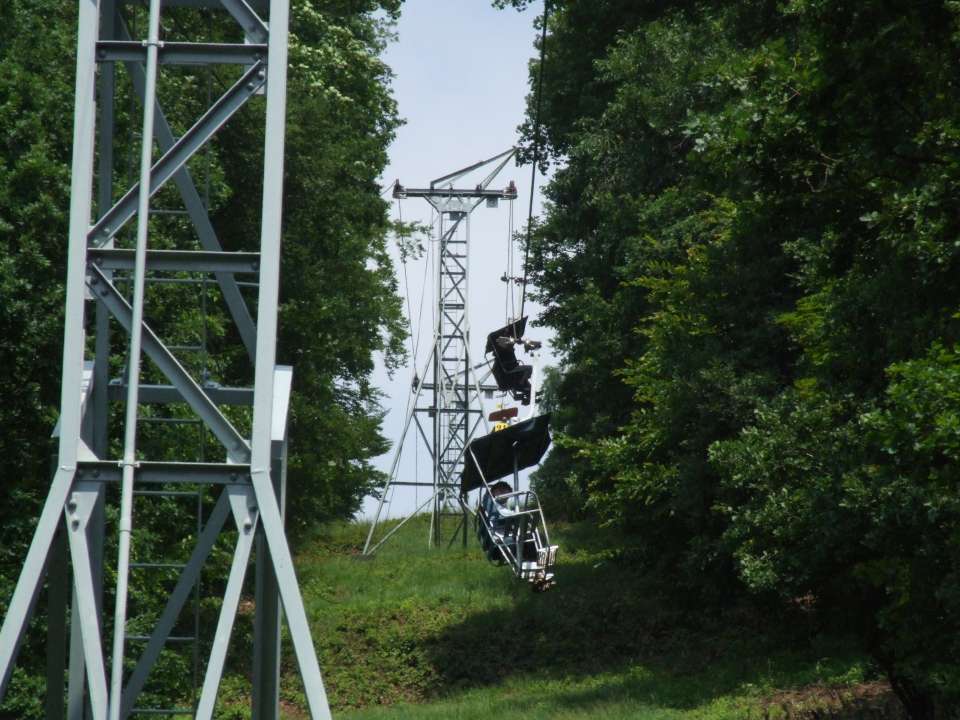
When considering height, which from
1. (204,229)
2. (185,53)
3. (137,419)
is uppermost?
(185,53)

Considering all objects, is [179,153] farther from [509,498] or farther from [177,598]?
[509,498]

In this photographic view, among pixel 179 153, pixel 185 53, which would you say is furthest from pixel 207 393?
pixel 185 53

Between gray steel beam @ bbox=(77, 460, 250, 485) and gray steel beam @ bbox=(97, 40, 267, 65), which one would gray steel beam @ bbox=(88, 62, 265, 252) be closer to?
gray steel beam @ bbox=(97, 40, 267, 65)

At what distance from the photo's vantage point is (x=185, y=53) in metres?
8.64

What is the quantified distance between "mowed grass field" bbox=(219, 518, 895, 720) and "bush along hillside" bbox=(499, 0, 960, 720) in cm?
118

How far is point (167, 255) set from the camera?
8.38m

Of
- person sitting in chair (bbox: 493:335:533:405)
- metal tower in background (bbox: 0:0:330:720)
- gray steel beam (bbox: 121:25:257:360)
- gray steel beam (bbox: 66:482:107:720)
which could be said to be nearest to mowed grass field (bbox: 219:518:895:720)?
person sitting in chair (bbox: 493:335:533:405)

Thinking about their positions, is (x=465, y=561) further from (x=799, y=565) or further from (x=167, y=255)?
(x=167, y=255)

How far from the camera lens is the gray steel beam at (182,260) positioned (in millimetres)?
8359

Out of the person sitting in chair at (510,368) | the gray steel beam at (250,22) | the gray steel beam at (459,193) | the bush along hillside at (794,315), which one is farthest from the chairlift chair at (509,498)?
the gray steel beam at (250,22)

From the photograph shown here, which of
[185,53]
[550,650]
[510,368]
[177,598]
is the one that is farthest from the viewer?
[510,368]

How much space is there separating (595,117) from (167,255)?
31729 mm

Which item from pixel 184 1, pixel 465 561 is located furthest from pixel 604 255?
pixel 184 1

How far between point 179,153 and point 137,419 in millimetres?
1355
